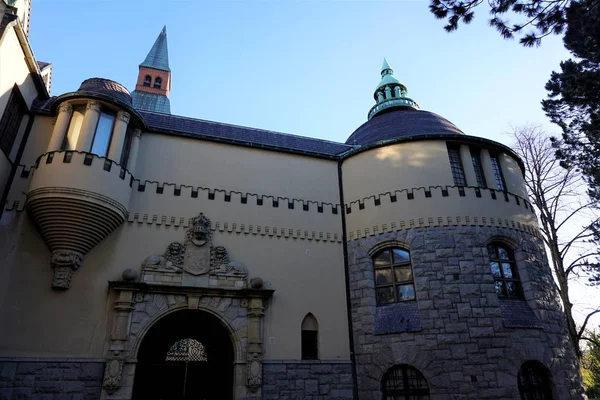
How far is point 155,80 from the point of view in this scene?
4056 centimetres

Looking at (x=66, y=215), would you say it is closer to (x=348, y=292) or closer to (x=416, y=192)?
(x=348, y=292)

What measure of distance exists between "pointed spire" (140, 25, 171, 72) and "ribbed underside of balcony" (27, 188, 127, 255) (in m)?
35.8

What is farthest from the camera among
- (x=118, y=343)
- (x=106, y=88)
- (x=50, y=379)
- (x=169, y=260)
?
(x=106, y=88)

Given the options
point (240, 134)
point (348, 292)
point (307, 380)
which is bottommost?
point (307, 380)

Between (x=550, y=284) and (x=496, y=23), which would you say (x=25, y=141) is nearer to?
(x=496, y=23)

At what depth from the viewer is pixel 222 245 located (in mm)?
11023

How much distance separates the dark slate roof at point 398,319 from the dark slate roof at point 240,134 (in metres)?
5.90

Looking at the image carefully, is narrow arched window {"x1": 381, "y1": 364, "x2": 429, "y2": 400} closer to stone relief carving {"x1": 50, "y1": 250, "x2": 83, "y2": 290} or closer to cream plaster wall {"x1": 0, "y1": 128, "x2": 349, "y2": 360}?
cream plaster wall {"x1": 0, "y1": 128, "x2": 349, "y2": 360}

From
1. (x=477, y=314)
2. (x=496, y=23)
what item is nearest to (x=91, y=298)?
(x=477, y=314)

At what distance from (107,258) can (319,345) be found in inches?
246

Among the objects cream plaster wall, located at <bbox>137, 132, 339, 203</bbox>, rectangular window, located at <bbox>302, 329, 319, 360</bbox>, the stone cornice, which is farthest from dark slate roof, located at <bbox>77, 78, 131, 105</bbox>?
rectangular window, located at <bbox>302, 329, 319, 360</bbox>

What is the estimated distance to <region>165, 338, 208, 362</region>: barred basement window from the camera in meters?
9.95

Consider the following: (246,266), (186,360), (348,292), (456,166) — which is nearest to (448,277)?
(348,292)

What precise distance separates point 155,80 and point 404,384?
40007mm
